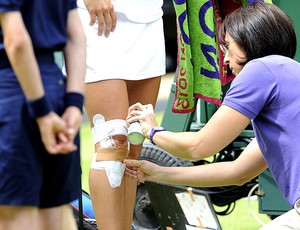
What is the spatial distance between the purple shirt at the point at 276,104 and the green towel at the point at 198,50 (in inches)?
27.8

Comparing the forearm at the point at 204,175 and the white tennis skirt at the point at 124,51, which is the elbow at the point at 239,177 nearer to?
the forearm at the point at 204,175

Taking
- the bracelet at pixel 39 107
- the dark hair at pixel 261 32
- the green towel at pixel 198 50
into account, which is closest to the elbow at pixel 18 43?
the bracelet at pixel 39 107

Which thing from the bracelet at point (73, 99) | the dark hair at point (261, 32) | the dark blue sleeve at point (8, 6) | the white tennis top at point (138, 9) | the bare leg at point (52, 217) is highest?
the dark blue sleeve at point (8, 6)

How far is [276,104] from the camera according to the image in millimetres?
3264

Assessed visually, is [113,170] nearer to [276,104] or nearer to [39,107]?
[276,104]

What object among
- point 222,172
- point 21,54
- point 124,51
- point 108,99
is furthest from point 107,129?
point 21,54

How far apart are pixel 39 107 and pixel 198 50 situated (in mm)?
1656

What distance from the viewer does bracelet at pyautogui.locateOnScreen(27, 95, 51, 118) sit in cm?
244

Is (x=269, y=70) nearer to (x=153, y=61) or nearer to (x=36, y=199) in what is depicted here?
(x=153, y=61)

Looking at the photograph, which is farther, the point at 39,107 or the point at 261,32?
the point at 261,32

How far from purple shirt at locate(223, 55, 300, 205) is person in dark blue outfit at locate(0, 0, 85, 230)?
74 cm

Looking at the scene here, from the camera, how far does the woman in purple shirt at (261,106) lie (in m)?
3.24

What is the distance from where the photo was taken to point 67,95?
2600 millimetres

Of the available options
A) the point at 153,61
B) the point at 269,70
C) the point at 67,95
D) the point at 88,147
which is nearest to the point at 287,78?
the point at 269,70
